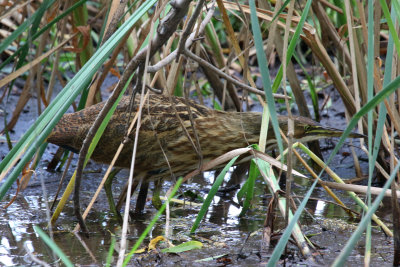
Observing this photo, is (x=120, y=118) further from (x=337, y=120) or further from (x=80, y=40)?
(x=337, y=120)

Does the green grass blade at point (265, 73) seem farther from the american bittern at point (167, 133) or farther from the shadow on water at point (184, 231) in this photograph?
the american bittern at point (167, 133)

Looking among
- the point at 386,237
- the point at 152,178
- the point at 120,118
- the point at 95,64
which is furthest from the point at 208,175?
the point at 95,64

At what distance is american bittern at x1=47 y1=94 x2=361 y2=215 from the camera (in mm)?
2730

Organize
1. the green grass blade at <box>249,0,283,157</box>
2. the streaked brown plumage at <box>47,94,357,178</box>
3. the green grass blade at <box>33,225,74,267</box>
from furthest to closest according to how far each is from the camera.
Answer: the streaked brown plumage at <box>47,94,357,178</box>
the green grass blade at <box>249,0,283,157</box>
the green grass blade at <box>33,225,74,267</box>

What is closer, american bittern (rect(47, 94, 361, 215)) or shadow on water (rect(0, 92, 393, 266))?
shadow on water (rect(0, 92, 393, 266))

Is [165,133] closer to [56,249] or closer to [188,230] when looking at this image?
[188,230]

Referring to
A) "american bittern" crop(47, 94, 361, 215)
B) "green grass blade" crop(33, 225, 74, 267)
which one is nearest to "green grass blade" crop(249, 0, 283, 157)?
"green grass blade" crop(33, 225, 74, 267)

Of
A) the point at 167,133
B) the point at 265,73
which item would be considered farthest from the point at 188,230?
the point at 265,73

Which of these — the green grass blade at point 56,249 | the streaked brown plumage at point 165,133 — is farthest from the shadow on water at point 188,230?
the green grass blade at point 56,249

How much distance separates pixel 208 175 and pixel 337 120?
3.75 feet

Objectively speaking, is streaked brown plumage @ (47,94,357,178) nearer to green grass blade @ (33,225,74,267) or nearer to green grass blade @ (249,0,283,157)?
green grass blade @ (249,0,283,157)

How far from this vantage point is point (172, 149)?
283 centimetres

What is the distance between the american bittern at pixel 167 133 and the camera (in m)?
2.73

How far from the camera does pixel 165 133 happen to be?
2807 millimetres
